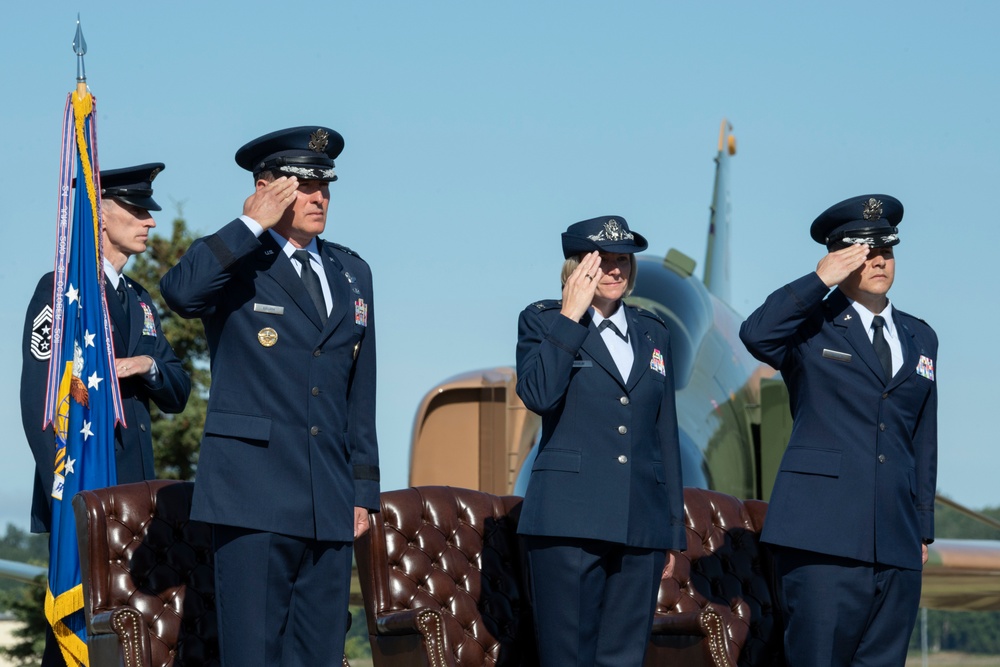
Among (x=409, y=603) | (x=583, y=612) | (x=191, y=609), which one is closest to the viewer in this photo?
(x=583, y=612)

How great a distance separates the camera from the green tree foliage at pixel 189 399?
19.3 meters

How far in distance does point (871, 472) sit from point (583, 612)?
1.18 meters

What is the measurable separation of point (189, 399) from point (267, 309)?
15237 mm

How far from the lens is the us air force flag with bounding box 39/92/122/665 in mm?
5832

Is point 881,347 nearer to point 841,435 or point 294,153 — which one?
point 841,435

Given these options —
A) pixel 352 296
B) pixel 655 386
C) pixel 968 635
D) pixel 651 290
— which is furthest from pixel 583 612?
pixel 968 635

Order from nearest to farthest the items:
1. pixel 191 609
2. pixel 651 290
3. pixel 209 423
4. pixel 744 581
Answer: pixel 209 423 < pixel 191 609 < pixel 744 581 < pixel 651 290

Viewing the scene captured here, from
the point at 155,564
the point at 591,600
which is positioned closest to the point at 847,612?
the point at 591,600

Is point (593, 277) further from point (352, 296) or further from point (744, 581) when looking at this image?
point (744, 581)

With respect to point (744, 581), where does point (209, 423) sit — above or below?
above

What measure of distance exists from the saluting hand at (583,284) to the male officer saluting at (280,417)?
77 centimetres

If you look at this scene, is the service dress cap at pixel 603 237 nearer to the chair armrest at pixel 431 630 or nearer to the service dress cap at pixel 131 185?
the chair armrest at pixel 431 630

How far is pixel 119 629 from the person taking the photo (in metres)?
5.36

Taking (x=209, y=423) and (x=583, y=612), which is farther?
(x=583, y=612)
